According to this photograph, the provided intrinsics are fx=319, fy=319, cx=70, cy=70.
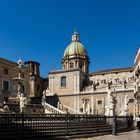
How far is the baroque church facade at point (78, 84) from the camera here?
4981 centimetres

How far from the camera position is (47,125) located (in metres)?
16.2

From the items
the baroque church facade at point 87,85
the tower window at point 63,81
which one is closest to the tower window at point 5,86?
the baroque church facade at point 87,85

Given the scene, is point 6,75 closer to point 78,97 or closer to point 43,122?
point 78,97

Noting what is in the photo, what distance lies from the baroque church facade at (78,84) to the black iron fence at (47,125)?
2380 centimetres

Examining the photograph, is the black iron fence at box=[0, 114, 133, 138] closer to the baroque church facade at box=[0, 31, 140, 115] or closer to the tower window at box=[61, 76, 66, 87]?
the baroque church facade at box=[0, 31, 140, 115]

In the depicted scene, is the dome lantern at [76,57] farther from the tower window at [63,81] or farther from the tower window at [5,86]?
the tower window at [5,86]

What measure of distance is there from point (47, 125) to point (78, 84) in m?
43.6

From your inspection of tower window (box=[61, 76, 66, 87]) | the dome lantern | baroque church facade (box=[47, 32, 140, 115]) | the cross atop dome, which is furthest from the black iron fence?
the cross atop dome

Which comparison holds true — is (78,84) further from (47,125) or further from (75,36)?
(47,125)

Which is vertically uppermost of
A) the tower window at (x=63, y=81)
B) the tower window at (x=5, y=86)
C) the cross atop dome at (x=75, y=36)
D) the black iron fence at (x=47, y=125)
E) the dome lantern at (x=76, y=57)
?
the cross atop dome at (x=75, y=36)

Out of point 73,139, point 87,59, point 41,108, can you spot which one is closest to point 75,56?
point 87,59

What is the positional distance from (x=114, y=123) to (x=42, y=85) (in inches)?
2169

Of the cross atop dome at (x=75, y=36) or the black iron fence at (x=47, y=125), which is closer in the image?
the black iron fence at (x=47, y=125)

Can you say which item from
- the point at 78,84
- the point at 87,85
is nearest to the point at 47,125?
the point at 78,84
